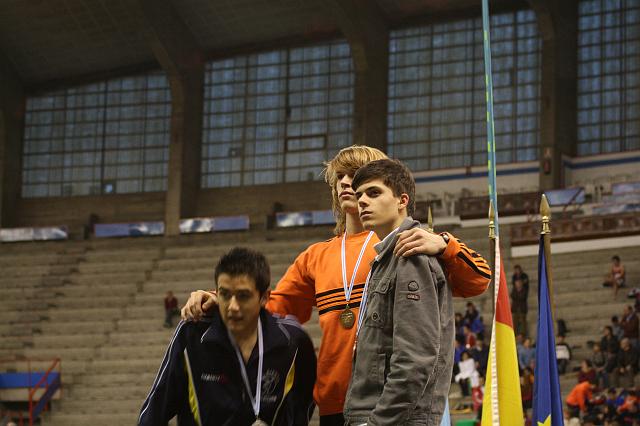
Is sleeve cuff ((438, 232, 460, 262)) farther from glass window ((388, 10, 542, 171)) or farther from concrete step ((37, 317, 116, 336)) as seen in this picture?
glass window ((388, 10, 542, 171))

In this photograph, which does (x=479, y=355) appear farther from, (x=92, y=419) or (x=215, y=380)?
(x=215, y=380)

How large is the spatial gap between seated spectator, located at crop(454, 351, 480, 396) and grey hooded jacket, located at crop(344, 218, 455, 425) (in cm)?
1438

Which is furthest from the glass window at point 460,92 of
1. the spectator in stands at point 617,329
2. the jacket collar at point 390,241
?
the jacket collar at point 390,241

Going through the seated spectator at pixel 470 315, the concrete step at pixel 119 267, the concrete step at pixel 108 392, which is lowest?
the concrete step at pixel 108 392

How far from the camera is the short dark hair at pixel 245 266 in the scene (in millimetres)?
4551

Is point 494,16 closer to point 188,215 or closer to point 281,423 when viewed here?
point 188,215

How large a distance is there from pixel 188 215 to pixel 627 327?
15.1m

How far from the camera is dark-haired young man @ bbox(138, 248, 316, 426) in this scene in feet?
15.1

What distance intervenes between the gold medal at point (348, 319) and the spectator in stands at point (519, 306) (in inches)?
649

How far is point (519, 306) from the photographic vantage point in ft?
70.0

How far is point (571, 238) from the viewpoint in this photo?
1006 inches

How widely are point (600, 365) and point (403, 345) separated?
15.5m

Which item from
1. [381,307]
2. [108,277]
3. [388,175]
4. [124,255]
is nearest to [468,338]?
[108,277]

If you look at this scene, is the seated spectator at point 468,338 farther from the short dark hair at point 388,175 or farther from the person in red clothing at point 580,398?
the short dark hair at point 388,175
